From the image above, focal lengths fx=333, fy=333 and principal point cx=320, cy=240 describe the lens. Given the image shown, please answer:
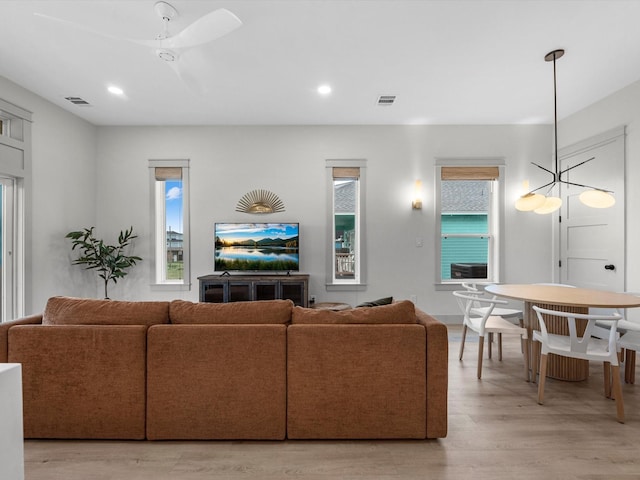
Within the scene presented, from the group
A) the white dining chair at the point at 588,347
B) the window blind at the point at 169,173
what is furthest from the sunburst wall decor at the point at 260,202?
the white dining chair at the point at 588,347

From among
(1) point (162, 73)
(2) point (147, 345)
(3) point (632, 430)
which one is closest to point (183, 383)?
(2) point (147, 345)

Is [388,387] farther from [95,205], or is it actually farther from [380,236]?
[95,205]

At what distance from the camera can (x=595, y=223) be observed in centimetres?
406

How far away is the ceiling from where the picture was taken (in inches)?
95.4

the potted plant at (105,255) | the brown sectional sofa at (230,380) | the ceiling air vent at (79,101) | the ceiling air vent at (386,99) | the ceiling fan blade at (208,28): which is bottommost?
the brown sectional sofa at (230,380)

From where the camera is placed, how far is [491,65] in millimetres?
3178

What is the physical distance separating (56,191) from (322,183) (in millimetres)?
3396

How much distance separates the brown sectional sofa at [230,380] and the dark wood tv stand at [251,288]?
2487 mm

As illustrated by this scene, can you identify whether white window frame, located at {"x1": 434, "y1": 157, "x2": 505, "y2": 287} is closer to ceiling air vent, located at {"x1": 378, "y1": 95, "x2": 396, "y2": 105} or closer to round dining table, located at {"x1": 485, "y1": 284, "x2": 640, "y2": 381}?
ceiling air vent, located at {"x1": 378, "y1": 95, "x2": 396, "y2": 105}

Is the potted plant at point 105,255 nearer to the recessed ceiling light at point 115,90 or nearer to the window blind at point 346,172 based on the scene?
the recessed ceiling light at point 115,90

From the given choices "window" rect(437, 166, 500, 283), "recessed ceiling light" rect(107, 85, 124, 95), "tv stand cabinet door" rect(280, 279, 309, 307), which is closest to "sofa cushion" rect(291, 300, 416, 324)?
"tv stand cabinet door" rect(280, 279, 309, 307)

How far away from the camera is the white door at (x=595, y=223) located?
12.3 ft

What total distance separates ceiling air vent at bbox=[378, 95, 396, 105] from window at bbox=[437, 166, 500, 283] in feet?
5.27

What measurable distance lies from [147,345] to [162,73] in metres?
2.76
